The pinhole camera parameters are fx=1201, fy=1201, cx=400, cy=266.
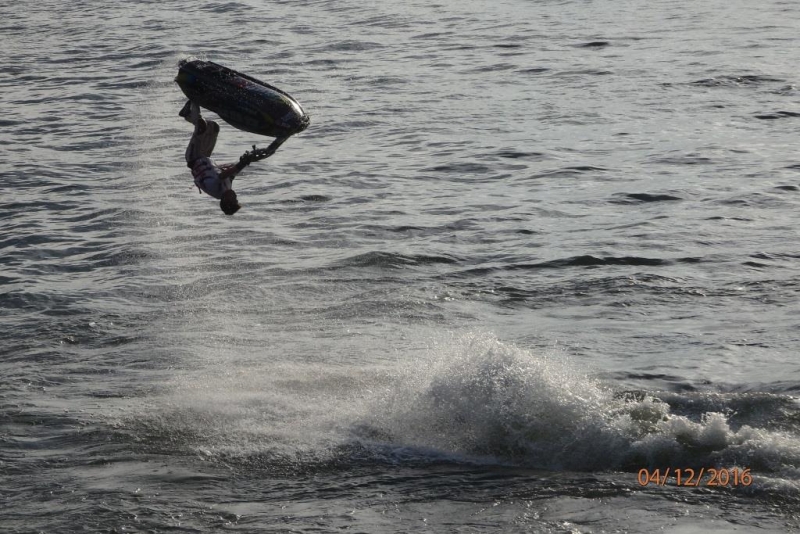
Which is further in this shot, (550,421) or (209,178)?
(209,178)

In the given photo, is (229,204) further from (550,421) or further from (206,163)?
(550,421)

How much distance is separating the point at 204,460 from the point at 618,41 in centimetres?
2850

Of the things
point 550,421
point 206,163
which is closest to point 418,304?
point 206,163

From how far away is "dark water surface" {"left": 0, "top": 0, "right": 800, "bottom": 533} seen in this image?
43.9 ft

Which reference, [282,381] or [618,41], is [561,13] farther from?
Answer: [282,381]

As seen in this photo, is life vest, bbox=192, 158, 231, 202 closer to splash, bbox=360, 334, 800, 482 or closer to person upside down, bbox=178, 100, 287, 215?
person upside down, bbox=178, 100, 287, 215

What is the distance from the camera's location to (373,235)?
22.5 meters

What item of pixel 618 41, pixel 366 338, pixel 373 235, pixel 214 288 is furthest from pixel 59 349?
pixel 618 41

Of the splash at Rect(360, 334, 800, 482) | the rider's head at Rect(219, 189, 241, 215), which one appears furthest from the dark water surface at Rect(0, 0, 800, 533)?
the rider's head at Rect(219, 189, 241, 215)

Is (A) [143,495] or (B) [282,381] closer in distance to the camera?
(A) [143,495]
